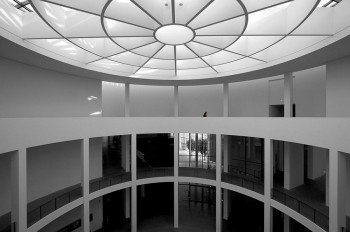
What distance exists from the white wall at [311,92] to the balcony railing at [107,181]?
16.8m

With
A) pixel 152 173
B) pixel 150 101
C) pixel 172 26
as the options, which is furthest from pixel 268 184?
pixel 150 101

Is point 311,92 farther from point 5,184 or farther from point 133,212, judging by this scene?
point 5,184

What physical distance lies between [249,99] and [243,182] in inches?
355

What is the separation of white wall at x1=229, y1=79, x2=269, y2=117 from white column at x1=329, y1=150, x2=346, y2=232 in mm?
11951

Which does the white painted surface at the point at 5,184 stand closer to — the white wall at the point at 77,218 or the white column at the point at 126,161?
the white wall at the point at 77,218

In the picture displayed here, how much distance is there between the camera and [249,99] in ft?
79.4

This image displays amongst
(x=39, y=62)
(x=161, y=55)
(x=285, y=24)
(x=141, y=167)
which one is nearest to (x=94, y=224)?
(x=141, y=167)

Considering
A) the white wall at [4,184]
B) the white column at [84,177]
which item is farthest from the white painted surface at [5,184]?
the white column at [84,177]

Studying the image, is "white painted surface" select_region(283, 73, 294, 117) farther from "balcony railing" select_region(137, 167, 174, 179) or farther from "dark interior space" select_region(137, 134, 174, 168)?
"dark interior space" select_region(137, 134, 174, 168)

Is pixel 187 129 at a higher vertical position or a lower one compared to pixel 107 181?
higher

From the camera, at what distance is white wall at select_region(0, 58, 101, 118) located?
13.8 meters

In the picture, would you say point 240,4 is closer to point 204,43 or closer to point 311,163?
point 204,43

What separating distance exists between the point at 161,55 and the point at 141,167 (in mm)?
14678

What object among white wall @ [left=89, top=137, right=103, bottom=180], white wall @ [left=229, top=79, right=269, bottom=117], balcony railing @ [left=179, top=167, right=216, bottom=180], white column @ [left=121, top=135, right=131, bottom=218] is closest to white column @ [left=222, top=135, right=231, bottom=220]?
balcony railing @ [left=179, top=167, right=216, bottom=180]
